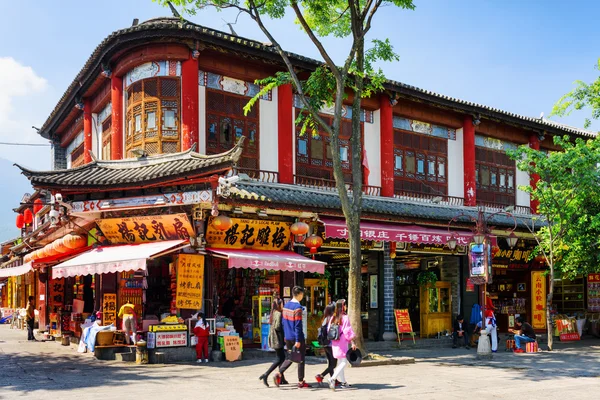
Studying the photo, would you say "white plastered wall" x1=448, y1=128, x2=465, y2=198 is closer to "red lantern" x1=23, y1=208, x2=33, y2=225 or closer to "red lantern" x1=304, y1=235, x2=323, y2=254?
"red lantern" x1=304, y1=235, x2=323, y2=254

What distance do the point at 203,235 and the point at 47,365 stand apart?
4348 millimetres

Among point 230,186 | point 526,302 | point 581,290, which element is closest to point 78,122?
point 230,186

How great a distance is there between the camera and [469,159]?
22.0 meters

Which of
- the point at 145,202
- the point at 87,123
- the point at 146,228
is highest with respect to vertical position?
the point at 87,123

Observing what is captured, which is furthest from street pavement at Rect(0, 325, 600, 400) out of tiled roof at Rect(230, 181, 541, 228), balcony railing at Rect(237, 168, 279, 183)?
balcony railing at Rect(237, 168, 279, 183)

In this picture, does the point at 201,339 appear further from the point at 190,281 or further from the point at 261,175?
the point at 261,175

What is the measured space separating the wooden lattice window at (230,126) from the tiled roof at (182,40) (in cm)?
136

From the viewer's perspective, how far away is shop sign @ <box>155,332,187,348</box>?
14.1 m

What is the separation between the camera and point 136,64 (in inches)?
646

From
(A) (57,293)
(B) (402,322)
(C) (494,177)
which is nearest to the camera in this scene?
(B) (402,322)

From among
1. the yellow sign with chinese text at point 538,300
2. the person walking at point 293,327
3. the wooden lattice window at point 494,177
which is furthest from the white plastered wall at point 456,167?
the person walking at point 293,327

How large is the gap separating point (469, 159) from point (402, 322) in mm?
6709

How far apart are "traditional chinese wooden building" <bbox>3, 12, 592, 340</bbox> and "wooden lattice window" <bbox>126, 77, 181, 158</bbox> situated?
0.11ft

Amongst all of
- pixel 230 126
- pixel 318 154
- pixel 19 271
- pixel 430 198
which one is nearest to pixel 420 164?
pixel 430 198
